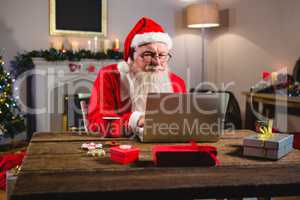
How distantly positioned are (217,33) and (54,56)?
2412 mm

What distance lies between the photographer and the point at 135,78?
2141 millimetres

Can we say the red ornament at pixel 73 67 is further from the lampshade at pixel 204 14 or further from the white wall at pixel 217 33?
the lampshade at pixel 204 14

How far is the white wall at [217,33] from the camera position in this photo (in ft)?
14.2

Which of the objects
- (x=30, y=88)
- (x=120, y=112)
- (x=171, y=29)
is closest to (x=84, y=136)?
(x=120, y=112)

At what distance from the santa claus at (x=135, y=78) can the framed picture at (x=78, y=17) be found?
110 inches

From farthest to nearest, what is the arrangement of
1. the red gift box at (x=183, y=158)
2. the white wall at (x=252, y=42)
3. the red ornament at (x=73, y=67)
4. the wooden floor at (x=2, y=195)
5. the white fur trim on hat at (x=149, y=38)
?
the red ornament at (x=73, y=67)
the white wall at (x=252, y=42)
the wooden floor at (x=2, y=195)
the white fur trim on hat at (x=149, y=38)
the red gift box at (x=183, y=158)

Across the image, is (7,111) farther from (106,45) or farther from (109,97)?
(109,97)

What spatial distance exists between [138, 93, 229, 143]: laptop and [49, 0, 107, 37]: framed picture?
3585mm

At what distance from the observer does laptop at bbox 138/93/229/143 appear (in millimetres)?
1406

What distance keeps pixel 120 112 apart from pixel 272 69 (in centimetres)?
293

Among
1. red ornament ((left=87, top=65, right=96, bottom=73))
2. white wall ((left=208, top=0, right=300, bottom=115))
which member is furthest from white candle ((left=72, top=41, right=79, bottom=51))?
white wall ((left=208, top=0, right=300, bottom=115))

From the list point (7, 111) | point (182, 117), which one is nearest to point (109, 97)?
point (182, 117)

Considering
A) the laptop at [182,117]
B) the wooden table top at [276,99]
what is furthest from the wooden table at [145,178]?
the wooden table top at [276,99]

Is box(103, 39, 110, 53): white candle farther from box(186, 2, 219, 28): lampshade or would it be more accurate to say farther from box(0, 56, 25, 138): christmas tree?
box(0, 56, 25, 138): christmas tree
